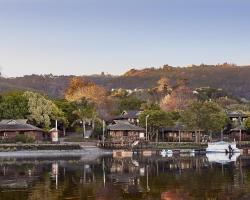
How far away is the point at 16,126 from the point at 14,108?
1057cm

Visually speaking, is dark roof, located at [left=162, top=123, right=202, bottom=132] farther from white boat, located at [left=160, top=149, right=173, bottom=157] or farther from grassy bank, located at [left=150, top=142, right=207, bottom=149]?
white boat, located at [left=160, top=149, right=173, bottom=157]

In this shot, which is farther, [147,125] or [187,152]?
[147,125]

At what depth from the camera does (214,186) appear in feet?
139

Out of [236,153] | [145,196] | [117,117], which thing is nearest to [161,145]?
[236,153]

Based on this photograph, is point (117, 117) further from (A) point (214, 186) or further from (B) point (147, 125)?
(A) point (214, 186)

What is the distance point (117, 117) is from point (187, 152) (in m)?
41.5

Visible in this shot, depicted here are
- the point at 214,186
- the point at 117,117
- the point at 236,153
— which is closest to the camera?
the point at 214,186

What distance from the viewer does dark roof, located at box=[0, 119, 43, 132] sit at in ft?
344

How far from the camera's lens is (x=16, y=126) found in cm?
10538

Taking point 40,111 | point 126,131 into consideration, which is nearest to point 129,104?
point 126,131

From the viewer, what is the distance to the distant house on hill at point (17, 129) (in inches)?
4124

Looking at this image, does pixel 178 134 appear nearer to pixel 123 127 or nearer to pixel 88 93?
pixel 123 127

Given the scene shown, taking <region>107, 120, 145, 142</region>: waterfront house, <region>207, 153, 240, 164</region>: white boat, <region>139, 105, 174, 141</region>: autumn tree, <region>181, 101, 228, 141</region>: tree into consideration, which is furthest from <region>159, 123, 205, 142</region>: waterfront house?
<region>207, 153, 240, 164</region>: white boat

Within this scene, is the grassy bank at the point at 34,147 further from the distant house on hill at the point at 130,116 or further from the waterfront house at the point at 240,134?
the waterfront house at the point at 240,134
